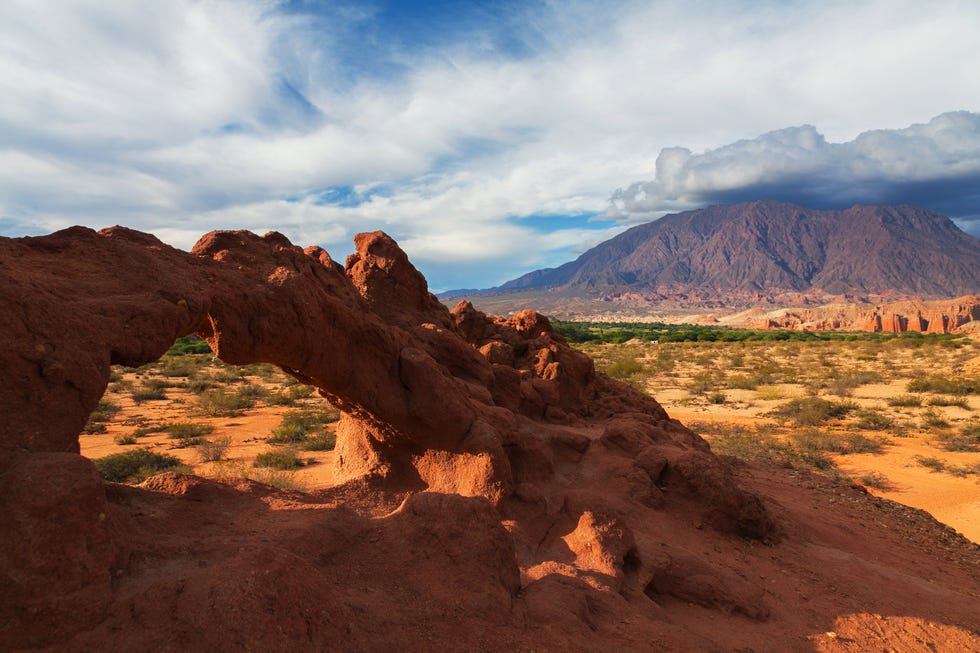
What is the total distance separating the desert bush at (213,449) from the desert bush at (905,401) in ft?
67.4

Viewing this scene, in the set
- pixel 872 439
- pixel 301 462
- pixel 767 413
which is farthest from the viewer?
pixel 767 413

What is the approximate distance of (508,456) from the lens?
6.15 m

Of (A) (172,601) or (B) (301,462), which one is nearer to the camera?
(A) (172,601)

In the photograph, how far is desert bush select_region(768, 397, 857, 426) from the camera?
16.3 meters

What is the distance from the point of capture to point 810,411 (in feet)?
55.1

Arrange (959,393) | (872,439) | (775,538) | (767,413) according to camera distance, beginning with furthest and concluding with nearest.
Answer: (959,393) → (767,413) → (872,439) → (775,538)

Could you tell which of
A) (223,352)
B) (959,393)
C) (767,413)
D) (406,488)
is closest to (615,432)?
(406,488)

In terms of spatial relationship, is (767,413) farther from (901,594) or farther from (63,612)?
(63,612)

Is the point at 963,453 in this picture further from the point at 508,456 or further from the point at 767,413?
the point at 508,456

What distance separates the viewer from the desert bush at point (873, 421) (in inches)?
611

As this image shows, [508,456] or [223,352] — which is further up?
[223,352]

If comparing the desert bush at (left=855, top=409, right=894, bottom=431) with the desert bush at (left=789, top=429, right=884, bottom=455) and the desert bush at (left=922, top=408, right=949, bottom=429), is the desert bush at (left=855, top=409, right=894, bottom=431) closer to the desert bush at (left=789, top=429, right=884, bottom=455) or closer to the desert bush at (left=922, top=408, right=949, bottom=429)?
the desert bush at (left=922, top=408, right=949, bottom=429)

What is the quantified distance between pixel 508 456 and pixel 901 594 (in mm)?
4342

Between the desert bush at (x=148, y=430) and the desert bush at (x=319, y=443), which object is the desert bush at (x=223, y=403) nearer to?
the desert bush at (x=148, y=430)
